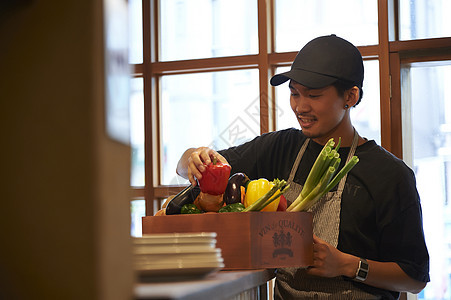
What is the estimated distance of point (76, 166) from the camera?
0.73 m

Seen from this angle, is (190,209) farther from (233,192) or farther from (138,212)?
(138,212)

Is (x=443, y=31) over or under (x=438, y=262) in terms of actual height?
over

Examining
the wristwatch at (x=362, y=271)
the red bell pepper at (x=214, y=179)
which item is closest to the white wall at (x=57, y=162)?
the red bell pepper at (x=214, y=179)

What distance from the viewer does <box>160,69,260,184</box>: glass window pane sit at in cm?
409

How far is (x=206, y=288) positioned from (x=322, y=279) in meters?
1.02

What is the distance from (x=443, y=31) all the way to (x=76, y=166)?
Answer: 3.46 metres

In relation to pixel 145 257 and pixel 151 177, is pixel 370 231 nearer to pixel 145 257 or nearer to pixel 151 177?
pixel 145 257

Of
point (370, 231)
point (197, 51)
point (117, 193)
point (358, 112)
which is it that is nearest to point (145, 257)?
point (117, 193)

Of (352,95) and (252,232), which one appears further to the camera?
(352,95)

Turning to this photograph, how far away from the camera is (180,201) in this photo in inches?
68.4

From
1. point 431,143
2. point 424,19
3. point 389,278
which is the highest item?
point 424,19

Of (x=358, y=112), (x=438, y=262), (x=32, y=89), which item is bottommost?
(x=438, y=262)

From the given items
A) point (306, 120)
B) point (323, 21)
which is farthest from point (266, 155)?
point (323, 21)

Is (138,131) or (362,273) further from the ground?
(138,131)
